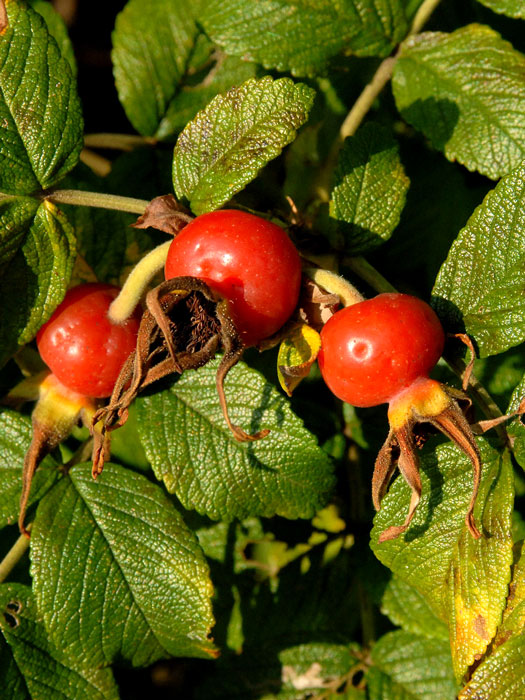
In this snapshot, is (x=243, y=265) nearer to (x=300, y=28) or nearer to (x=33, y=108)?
(x=33, y=108)

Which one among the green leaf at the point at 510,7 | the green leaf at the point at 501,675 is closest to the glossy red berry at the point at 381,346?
the green leaf at the point at 501,675

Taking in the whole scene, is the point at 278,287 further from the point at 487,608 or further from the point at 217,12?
the point at 217,12

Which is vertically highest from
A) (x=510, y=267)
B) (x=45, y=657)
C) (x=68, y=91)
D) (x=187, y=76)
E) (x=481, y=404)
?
(x=68, y=91)

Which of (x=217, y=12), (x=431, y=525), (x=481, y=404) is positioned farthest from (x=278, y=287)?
(x=217, y=12)

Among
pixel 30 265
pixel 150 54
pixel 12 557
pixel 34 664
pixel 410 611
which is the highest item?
pixel 150 54

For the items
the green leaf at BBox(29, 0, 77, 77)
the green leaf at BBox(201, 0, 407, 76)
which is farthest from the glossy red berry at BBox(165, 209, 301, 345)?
the green leaf at BBox(29, 0, 77, 77)

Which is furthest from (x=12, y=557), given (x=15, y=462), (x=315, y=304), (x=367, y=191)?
(x=367, y=191)

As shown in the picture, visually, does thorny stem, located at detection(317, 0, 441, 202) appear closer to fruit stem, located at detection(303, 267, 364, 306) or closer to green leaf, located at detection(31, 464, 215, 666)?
fruit stem, located at detection(303, 267, 364, 306)

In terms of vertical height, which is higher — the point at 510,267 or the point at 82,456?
the point at 510,267
